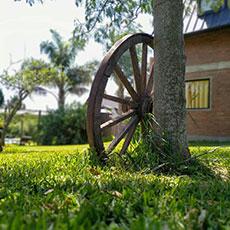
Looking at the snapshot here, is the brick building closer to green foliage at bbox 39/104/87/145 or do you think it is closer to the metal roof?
the metal roof

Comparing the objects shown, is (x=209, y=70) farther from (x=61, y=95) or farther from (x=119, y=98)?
(x=61, y=95)

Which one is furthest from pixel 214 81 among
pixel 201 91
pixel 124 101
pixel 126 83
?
pixel 124 101

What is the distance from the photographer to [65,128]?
1497 centimetres

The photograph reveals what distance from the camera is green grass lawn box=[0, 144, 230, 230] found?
1.30m

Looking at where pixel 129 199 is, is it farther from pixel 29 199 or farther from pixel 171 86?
pixel 171 86

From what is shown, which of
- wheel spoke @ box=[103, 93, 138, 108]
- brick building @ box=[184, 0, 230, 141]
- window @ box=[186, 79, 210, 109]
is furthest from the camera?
window @ box=[186, 79, 210, 109]

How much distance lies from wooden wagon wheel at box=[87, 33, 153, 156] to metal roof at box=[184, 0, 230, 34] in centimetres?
750

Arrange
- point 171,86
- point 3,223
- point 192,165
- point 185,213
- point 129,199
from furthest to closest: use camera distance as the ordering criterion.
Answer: point 171,86, point 192,165, point 129,199, point 185,213, point 3,223

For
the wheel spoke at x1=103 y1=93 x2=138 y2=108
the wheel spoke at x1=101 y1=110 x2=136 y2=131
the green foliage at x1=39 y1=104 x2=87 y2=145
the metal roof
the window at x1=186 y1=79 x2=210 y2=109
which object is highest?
the metal roof

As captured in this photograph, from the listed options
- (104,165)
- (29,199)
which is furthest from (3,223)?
(104,165)

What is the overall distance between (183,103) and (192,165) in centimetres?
76

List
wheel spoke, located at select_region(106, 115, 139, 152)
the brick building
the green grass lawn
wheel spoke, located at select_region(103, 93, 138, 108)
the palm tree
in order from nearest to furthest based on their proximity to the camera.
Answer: the green grass lawn, wheel spoke, located at select_region(106, 115, 139, 152), wheel spoke, located at select_region(103, 93, 138, 108), the brick building, the palm tree

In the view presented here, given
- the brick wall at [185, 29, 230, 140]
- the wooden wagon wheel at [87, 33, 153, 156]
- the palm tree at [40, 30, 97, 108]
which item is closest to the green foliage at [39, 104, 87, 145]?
the brick wall at [185, 29, 230, 140]

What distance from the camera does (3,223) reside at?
1.19 meters
